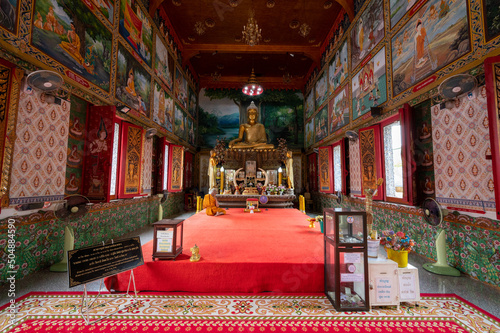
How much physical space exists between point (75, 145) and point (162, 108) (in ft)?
14.1

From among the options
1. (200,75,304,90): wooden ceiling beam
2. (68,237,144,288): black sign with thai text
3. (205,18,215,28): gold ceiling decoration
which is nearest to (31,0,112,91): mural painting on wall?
(68,237,144,288): black sign with thai text

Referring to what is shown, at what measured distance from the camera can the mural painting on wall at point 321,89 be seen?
9697 mm

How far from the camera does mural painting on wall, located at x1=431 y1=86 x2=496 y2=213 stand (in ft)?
10.2

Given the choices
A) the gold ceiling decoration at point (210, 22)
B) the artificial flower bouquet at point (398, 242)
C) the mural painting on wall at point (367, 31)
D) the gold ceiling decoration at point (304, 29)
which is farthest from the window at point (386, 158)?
the gold ceiling decoration at point (210, 22)

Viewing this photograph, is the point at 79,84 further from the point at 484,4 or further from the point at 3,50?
the point at 484,4

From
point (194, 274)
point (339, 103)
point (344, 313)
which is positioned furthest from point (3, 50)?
point (339, 103)

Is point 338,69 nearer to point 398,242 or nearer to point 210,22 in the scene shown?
point 210,22

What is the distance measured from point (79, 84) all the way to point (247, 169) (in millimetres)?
8226

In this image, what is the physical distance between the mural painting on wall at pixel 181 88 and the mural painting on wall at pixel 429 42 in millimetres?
8257

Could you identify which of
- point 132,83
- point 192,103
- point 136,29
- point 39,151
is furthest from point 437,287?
point 192,103

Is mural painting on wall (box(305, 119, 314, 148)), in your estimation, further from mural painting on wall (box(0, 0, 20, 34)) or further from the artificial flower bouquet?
mural painting on wall (box(0, 0, 20, 34))

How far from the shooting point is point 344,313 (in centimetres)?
234

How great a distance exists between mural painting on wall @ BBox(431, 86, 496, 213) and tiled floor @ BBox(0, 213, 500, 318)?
3.50ft

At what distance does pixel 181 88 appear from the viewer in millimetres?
10430
